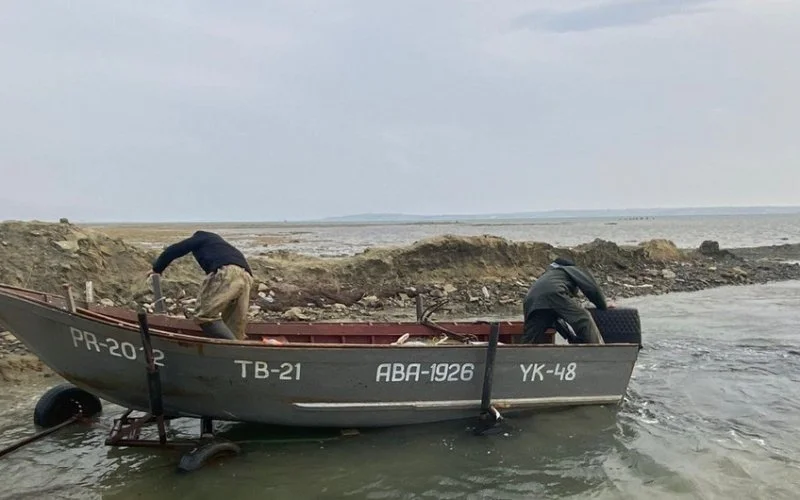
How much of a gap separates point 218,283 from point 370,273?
36.4 feet

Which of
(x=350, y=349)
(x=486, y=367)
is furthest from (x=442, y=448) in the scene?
(x=350, y=349)

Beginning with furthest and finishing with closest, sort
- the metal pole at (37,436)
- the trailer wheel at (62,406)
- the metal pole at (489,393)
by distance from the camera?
the trailer wheel at (62,406) < the metal pole at (489,393) < the metal pole at (37,436)

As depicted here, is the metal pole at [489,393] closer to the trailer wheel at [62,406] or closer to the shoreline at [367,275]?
the shoreline at [367,275]

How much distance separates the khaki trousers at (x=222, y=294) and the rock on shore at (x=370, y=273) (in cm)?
509

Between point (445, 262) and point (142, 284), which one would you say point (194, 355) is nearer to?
point (142, 284)

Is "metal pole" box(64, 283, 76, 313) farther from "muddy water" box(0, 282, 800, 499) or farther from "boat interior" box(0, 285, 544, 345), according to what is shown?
"muddy water" box(0, 282, 800, 499)

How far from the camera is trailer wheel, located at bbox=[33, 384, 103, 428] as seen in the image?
24.1ft

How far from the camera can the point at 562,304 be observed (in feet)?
27.0

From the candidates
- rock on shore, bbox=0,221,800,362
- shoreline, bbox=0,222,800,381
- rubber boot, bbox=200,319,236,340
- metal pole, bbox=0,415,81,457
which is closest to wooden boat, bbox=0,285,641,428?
rubber boot, bbox=200,319,236,340

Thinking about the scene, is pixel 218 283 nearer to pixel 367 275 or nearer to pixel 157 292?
pixel 157 292

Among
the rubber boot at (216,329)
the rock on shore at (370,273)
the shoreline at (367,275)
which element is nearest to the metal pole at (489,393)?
the rubber boot at (216,329)

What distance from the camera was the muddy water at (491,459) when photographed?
609 centimetres

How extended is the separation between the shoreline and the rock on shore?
1.1 inches

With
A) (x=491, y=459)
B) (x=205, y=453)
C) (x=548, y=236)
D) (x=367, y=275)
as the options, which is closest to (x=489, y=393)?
(x=491, y=459)
